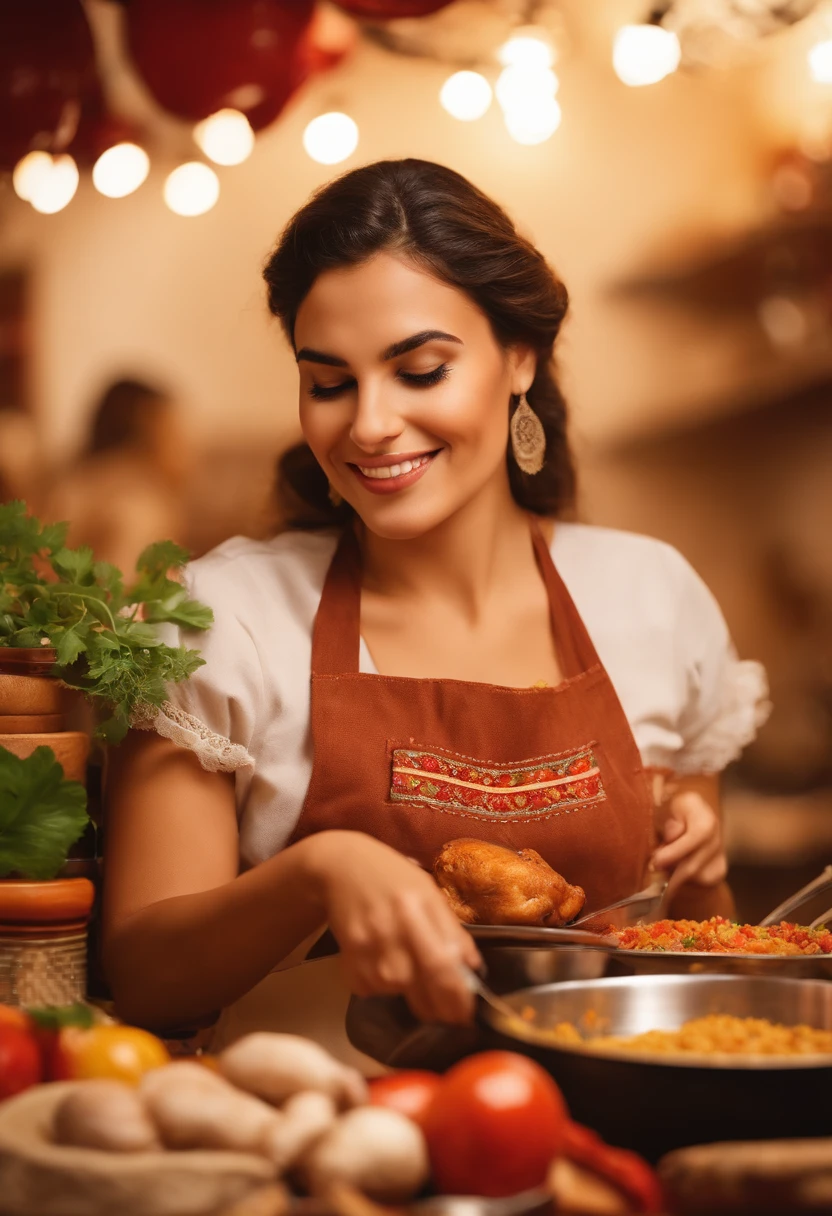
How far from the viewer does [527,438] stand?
206 centimetres

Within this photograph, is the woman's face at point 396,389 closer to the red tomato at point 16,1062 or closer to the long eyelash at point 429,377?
the long eyelash at point 429,377

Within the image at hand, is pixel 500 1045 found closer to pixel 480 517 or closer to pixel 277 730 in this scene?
pixel 277 730

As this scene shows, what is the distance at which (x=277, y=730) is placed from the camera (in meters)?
1.78

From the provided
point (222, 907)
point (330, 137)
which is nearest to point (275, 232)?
point (330, 137)

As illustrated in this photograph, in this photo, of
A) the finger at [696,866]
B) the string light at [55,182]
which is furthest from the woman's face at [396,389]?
the string light at [55,182]

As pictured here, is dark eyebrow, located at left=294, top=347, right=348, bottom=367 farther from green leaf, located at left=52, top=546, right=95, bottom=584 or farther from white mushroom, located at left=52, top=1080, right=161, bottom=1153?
white mushroom, located at left=52, top=1080, right=161, bottom=1153

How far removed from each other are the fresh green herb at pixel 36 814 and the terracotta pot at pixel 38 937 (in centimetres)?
2

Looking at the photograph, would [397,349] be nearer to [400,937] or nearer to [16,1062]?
[400,937]

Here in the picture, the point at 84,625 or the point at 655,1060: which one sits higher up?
the point at 84,625

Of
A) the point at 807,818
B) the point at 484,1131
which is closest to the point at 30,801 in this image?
the point at 484,1131

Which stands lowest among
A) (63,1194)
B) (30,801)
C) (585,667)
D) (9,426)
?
(63,1194)

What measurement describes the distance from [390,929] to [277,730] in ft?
2.46

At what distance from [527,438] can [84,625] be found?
84 cm

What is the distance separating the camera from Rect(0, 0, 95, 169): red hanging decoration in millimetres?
2287
